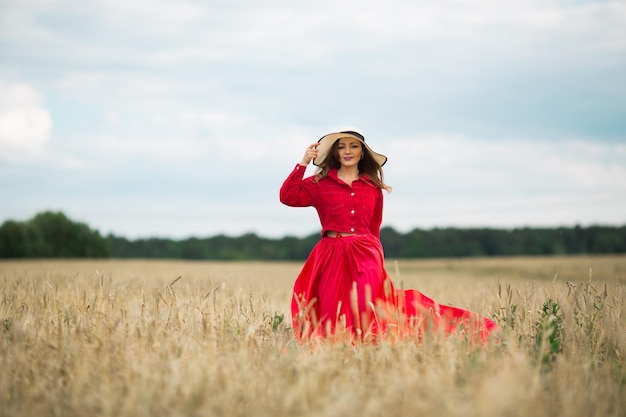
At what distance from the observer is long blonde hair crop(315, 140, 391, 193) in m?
6.21

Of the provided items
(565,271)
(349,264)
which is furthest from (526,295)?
(565,271)

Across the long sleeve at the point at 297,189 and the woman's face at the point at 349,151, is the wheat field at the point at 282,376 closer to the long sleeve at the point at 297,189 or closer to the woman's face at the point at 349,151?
the long sleeve at the point at 297,189

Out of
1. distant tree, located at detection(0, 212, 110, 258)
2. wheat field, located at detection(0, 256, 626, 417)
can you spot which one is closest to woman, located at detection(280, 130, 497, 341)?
wheat field, located at detection(0, 256, 626, 417)

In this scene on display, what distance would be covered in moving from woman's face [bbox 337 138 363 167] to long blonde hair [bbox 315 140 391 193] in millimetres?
61

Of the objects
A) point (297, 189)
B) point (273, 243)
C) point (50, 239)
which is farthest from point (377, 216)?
point (50, 239)

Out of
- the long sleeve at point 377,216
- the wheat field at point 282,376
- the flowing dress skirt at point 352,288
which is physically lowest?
the wheat field at point 282,376

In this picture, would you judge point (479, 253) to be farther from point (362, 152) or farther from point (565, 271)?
point (362, 152)

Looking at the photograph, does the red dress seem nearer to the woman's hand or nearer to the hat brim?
the woman's hand

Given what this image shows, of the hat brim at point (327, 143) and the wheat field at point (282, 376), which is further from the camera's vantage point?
the hat brim at point (327, 143)

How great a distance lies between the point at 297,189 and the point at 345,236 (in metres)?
0.67

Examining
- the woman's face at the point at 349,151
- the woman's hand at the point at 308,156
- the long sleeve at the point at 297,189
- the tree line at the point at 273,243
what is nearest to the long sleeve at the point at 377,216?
the woman's face at the point at 349,151

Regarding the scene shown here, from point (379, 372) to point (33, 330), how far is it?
2603 mm

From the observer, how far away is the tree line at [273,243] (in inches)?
Answer: 2255

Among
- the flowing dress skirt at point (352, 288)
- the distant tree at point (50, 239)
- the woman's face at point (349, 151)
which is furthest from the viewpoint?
the distant tree at point (50, 239)
